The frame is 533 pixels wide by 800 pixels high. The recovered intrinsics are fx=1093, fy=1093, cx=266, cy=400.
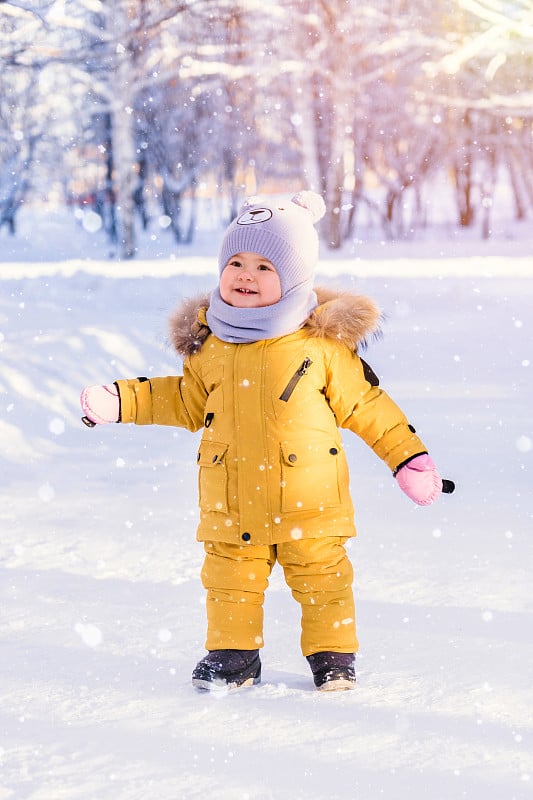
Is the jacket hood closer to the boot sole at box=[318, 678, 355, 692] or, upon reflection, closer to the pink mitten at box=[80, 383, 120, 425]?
the pink mitten at box=[80, 383, 120, 425]

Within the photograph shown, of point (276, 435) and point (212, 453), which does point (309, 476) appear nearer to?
point (276, 435)

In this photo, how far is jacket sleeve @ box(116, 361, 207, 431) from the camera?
2.98 meters

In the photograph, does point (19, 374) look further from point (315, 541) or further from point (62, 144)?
point (62, 144)

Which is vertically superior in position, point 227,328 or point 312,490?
point 227,328

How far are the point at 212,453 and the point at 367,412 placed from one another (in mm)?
428

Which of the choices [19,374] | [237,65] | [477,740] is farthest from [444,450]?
[237,65]

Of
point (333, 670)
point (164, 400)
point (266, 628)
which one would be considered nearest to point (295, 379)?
point (164, 400)

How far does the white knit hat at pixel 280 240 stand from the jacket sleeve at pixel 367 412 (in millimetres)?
240

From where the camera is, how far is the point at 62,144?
115 feet

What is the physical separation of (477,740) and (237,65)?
18690 mm

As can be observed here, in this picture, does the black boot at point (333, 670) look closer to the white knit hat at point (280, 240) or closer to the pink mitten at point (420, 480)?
the pink mitten at point (420, 480)

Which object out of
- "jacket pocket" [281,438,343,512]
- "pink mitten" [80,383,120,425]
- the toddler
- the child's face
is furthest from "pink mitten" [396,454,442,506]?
"pink mitten" [80,383,120,425]

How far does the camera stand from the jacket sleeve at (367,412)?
2.89 m

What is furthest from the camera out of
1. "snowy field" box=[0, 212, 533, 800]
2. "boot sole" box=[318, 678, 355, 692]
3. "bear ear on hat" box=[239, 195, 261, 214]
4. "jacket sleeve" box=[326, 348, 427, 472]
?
"bear ear on hat" box=[239, 195, 261, 214]
